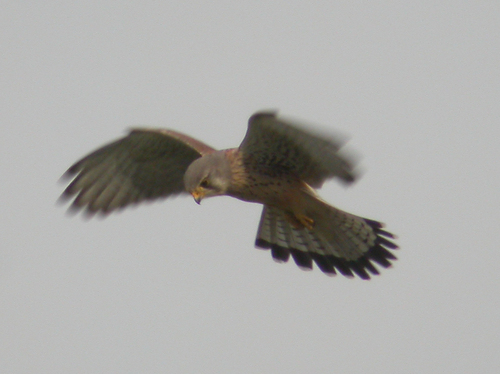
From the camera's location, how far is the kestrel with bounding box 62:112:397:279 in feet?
27.5

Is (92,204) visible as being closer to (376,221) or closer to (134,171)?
(134,171)

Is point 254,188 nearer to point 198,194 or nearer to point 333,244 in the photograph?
point 198,194

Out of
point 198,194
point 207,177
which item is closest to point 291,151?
point 207,177

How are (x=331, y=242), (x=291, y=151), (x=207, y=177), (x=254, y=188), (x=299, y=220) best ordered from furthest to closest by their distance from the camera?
(x=331, y=242)
(x=299, y=220)
(x=254, y=188)
(x=207, y=177)
(x=291, y=151)

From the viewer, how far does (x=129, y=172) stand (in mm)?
9539

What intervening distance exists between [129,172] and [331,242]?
90.5 inches

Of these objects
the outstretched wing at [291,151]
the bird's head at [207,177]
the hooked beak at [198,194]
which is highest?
the outstretched wing at [291,151]

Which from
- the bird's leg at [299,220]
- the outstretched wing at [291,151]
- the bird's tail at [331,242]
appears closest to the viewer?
the outstretched wing at [291,151]

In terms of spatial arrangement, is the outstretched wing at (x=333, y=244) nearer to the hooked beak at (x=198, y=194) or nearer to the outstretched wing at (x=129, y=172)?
the outstretched wing at (x=129, y=172)

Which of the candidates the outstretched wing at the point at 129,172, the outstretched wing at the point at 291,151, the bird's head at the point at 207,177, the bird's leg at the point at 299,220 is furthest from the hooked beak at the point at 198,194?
the bird's leg at the point at 299,220

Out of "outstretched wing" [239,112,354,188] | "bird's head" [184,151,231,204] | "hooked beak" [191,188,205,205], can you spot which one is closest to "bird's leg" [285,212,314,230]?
"outstretched wing" [239,112,354,188]

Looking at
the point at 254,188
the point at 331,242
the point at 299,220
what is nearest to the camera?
the point at 254,188

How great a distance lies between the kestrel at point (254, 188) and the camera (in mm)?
8383

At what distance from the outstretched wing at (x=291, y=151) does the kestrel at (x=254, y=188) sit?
0.01m
